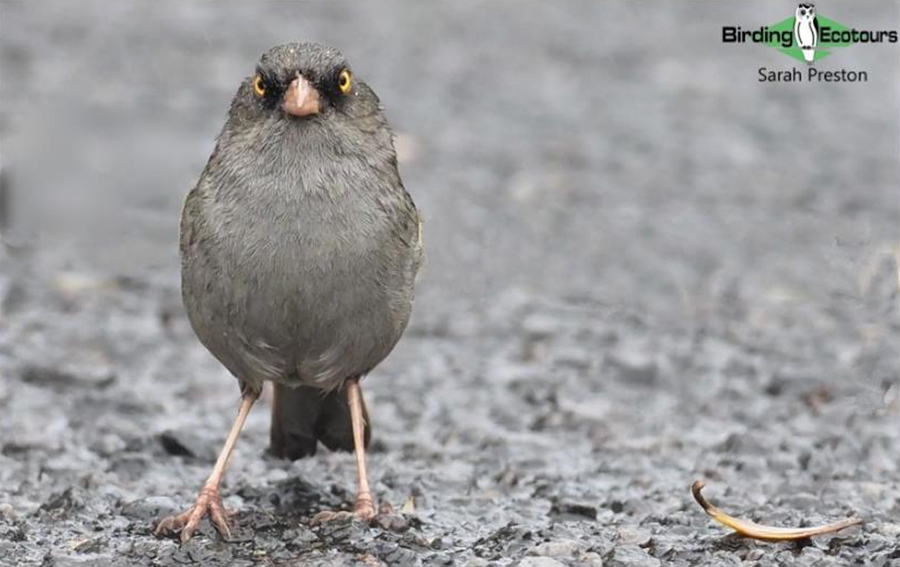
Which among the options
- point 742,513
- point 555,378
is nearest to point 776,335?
point 555,378

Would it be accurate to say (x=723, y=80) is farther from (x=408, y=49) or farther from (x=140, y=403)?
(x=140, y=403)

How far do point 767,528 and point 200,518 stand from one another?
1.78 m

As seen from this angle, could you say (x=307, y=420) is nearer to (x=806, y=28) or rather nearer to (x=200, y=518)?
(x=200, y=518)

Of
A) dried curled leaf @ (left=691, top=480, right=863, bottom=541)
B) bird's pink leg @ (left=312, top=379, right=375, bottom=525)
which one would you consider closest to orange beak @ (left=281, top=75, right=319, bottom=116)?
bird's pink leg @ (left=312, top=379, right=375, bottom=525)

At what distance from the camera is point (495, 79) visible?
1232cm

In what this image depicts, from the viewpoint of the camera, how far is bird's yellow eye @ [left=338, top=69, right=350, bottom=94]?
17.8 ft

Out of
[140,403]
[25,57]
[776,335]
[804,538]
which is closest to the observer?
[804,538]

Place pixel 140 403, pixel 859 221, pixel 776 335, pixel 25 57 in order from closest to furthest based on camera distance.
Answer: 1. pixel 140 403
2. pixel 776 335
3. pixel 859 221
4. pixel 25 57

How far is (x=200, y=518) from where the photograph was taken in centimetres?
539

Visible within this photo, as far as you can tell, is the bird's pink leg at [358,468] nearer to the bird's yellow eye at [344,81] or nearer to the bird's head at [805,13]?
the bird's yellow eye at [344,81]

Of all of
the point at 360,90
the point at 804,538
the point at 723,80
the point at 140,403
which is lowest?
the point at 804,538

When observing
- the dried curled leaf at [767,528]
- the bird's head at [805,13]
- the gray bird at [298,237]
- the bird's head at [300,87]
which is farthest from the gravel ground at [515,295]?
the bird's head at [300,87]

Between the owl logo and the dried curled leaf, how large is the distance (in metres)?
5.68

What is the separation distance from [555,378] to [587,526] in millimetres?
2264
